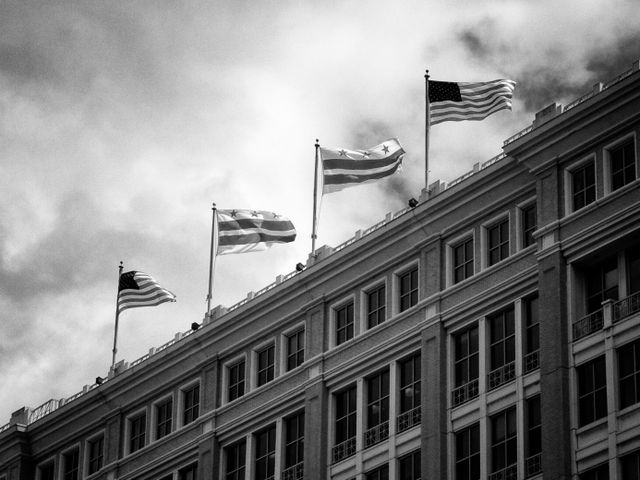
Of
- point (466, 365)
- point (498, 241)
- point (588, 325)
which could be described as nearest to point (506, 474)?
point (466, 365)

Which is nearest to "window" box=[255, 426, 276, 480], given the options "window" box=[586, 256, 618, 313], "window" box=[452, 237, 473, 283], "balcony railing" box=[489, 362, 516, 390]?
"window" box=[452, 237, 473, 283]

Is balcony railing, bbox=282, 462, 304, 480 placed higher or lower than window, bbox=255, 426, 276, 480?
lower

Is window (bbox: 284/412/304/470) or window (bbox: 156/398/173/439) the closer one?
window (bbox: 284/412/304/470)

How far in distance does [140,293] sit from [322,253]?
42.5 ft

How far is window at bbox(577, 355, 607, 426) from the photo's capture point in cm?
7244

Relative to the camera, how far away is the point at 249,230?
304ft

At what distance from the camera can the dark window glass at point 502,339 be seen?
77500 millimetres

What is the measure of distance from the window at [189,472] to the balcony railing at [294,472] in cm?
689

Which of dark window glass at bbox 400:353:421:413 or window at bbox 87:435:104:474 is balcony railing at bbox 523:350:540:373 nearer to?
dark window glass at bbox 400:353:421:413

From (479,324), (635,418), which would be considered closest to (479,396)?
(479,324)

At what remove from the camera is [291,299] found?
294 feet

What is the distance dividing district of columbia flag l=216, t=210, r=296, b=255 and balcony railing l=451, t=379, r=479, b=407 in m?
15.9

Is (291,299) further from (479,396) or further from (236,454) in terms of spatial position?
(479,396)

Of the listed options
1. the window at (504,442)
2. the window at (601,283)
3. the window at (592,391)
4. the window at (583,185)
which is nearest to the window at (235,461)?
the window at (504,442)
